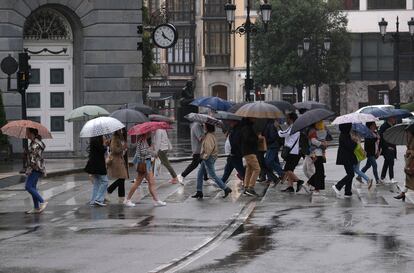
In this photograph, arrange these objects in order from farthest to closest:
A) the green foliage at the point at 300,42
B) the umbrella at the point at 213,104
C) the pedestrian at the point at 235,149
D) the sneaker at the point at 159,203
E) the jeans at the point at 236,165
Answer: the green foliage at the point at 300,42 → the umbrella at the point at 213,104 → the jeans at the point at 236,165 → the pedestrian at the point at 235,149 → the sneaker at the point at 159,203

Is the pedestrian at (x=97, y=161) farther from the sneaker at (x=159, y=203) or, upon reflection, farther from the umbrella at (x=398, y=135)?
the umbrella at (x=398, y=135)

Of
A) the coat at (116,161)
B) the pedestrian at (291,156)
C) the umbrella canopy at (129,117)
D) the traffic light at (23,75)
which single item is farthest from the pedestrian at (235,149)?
the traffic light at (23,75)

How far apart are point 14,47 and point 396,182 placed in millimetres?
13445

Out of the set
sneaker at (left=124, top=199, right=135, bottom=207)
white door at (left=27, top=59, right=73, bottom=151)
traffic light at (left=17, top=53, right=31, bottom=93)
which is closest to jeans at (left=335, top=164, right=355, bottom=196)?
sneaker at (left=124, top=199, right=135, bottom=207)

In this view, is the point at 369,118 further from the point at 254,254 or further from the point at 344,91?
the point at 344,91

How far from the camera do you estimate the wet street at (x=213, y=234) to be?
11.4 metres

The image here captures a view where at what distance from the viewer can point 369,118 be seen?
65.7ft

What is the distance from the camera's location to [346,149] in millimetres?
19406

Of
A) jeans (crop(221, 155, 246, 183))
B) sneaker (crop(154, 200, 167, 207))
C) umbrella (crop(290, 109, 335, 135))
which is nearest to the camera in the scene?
sneaker (crop(154, 200, 167, 207))

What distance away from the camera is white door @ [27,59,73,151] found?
102ft

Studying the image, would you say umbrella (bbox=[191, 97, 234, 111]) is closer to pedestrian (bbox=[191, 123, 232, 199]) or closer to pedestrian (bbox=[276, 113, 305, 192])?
pedestrian (bbox=[276, 113, 305, 192])

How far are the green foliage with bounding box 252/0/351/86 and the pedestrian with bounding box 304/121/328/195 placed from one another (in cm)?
4090

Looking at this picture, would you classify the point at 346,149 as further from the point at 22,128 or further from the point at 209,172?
the point at 22,128

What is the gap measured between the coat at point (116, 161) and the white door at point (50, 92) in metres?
13.0
